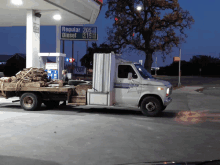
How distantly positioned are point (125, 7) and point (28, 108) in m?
19.1

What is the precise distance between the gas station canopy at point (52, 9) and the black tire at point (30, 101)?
5795 mm

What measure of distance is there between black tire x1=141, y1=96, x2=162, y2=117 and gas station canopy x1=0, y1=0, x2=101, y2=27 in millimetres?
7822

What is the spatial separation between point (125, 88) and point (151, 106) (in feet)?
4.17

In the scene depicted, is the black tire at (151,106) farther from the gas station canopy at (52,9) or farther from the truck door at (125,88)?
the gas station canopy at (52,9)

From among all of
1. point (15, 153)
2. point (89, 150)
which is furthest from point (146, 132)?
point (15, 153)

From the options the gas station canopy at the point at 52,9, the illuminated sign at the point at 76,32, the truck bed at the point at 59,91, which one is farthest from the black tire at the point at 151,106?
the illuminated sign at the point at 76,32

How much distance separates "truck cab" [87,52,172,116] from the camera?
10.0m

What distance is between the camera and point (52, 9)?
15820 mm

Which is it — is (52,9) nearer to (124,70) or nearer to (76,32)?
(76,32)

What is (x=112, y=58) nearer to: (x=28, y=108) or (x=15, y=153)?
(x=28, y=108)

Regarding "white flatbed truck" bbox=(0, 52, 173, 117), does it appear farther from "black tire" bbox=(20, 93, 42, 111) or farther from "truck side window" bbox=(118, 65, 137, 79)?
"black tire" bbox=(20, 93, 42, 111)

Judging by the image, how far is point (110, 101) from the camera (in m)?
10.2

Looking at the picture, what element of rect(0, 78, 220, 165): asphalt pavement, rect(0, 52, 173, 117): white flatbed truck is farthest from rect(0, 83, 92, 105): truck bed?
rect(0, 78, 220, 165): asphalt pavement

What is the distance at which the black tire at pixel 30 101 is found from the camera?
1099 centimetres
